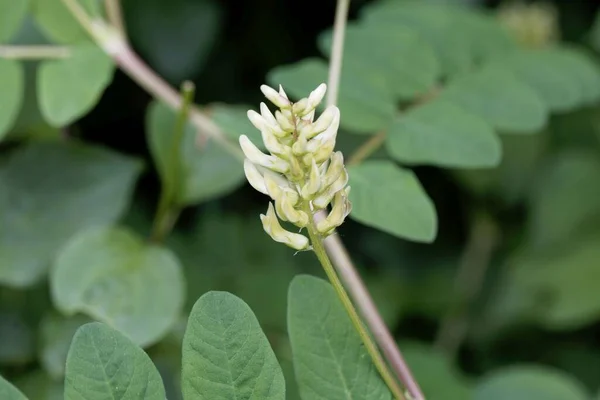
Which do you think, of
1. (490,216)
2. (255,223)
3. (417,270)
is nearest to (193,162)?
(255,223)

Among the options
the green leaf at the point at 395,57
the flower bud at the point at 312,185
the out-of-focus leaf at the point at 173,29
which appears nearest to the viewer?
the flower bud at the point at 312,185

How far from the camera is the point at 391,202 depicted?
90 cm

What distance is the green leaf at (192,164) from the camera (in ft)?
4.00

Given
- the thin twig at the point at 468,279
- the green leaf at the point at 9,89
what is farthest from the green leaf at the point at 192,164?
the thin twig at the point at 468,279

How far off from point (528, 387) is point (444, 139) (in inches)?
19.0

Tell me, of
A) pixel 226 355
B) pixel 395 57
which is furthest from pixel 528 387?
pixel 226 355

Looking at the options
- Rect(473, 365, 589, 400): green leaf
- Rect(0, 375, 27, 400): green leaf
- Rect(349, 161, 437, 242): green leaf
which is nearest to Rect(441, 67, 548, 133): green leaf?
Rect(349, 161, 437, 242): green leaf

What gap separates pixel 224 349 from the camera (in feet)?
2.05

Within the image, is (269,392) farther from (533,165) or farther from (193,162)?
(533,165)

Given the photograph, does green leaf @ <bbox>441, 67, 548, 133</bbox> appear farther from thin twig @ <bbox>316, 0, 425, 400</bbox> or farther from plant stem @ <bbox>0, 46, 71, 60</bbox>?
plant stem @ <bbox>0, 46, 71, 60</bbox>

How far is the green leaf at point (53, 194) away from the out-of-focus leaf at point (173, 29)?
463mm

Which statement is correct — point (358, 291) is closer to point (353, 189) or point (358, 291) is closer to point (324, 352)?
point (353, 189)

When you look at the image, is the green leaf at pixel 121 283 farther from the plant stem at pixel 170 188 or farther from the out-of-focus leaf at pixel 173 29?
the out-of-focus leaf at pixel 173 29

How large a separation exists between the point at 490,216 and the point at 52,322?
113cm
